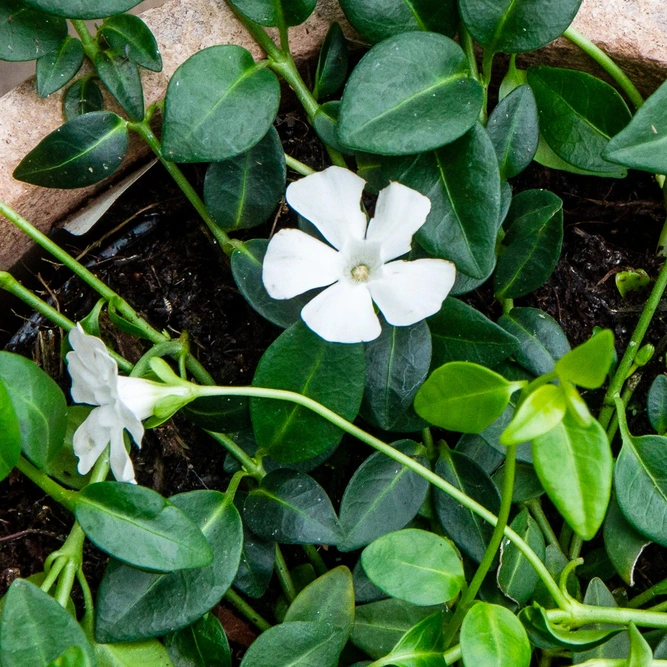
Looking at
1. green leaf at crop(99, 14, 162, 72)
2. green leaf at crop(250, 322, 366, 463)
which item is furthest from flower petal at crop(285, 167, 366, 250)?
green leaf at crop(99, 14, 162, 72)

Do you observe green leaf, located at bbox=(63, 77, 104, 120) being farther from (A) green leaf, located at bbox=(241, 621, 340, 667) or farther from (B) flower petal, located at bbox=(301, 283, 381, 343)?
(A) green leaf, located at bbox=(241, 621, 340, 667)

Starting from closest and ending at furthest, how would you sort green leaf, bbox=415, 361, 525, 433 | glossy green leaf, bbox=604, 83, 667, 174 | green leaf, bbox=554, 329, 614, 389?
green leaf, bbox=554, 329, 614, 389 → green leaf, bbox=415, 361, 525, 433 → glossy green leaf, bbox=604, 83, 667, 174

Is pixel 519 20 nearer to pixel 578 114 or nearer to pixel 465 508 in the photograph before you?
pixel 578 114

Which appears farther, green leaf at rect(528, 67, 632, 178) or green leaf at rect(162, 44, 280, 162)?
green leaf at rect(528, 67, 632, 178)

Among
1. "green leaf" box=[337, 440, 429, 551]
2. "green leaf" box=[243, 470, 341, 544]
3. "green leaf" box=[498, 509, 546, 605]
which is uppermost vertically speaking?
"green leaf" box=[243, 470, 341, 544]

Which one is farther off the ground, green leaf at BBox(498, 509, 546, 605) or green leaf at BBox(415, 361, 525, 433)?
A: green leaf at BBox(415, 361, 525, 433)

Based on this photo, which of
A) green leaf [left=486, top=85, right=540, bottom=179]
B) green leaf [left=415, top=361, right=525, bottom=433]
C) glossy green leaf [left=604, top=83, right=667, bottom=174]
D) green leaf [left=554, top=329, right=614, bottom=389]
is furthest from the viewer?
green leaf [left=486, top=85, right=540, bottom=179]

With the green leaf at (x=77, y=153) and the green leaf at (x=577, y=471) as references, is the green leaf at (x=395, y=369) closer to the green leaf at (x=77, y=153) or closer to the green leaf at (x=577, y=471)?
the green leaf at (x=577, y=471)
